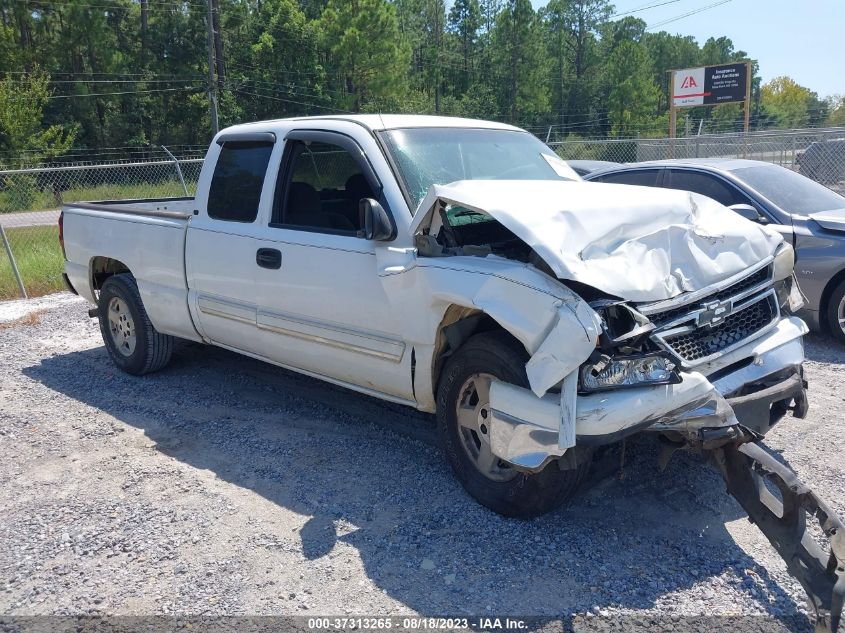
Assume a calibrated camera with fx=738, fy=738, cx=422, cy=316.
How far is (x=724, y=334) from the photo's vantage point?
3.82 metres

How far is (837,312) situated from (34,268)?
37.0ft

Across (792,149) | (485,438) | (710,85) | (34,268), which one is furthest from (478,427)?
(710,85)

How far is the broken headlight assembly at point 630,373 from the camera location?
3.26 m

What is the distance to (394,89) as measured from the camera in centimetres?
4522

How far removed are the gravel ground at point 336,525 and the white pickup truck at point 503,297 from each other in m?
0.33

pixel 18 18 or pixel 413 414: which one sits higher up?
pixel 18 18

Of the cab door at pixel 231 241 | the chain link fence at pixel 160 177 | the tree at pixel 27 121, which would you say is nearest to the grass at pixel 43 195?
the chain link fence at pixel 160 177

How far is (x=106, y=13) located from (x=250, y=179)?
47252mm

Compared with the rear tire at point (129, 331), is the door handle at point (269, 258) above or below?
above

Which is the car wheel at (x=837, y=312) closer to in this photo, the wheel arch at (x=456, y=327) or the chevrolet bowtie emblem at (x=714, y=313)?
the chevrolet bowtie emblem at (x=714, y=313)

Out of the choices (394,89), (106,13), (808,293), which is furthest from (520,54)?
(808,293)

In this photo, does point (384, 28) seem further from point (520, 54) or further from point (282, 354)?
point (282, 354)

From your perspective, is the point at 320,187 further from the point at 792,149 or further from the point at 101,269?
the point at 792,149

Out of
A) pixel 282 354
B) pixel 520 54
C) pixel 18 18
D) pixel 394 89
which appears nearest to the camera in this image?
pixel 282 354
